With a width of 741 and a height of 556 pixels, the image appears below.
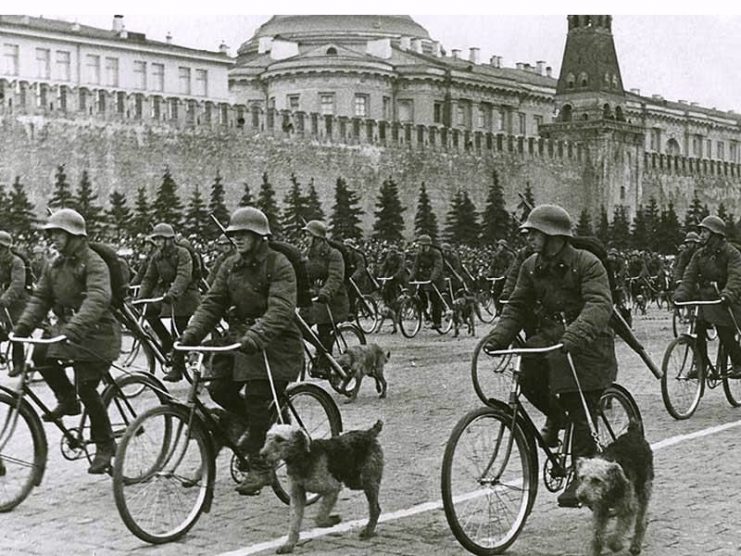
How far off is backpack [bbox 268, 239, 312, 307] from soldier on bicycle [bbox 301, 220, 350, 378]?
179 inches

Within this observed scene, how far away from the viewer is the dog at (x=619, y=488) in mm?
5605

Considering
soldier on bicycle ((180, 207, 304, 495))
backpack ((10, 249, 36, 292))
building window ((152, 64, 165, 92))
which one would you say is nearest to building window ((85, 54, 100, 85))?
building window ((152, 64, 165, 92))

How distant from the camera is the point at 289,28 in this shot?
79.2 metres

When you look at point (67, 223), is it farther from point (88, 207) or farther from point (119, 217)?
point (119, 217)

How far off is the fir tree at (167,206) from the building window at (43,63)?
19.2 metres

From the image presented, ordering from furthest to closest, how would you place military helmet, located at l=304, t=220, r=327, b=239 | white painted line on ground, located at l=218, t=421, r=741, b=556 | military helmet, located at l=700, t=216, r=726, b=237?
military helmet, located at l=304, t=220, r=327, b=239 < military helmet, located at l=700, t=216, r=726, b=237 < white painted line on ground, located at l=218, t=421, r=741, b=556

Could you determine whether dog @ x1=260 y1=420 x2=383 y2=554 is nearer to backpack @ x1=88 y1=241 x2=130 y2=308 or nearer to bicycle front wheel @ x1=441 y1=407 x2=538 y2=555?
bicycle front wheel @ x1=441 y1=407 x2=538 y2=555

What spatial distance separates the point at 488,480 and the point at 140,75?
58230 millimetres

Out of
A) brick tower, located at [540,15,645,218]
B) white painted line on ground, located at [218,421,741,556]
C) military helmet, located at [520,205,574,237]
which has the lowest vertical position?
white painted line on ground, located at [218,421,741,556]

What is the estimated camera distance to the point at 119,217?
3762 centimetres

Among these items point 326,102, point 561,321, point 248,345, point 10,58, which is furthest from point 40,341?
point 326,102

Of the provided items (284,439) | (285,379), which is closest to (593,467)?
(284,439)

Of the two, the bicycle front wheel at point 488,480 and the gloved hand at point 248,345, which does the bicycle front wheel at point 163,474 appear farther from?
the bicycle front wheel at point 488,480

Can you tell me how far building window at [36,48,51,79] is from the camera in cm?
5738
